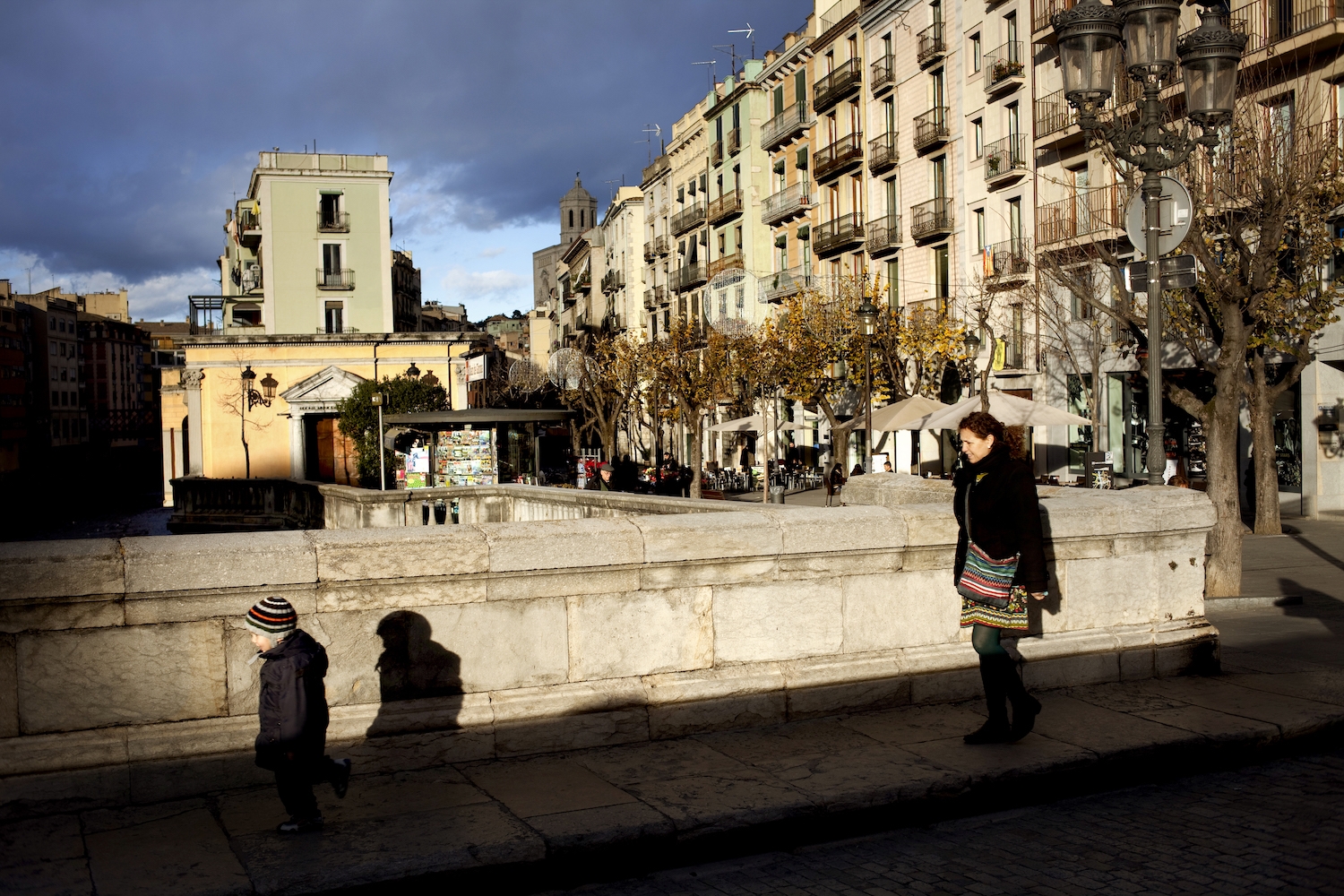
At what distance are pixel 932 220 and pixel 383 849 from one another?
3536 cm

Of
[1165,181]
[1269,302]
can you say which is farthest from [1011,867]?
[1269,302]

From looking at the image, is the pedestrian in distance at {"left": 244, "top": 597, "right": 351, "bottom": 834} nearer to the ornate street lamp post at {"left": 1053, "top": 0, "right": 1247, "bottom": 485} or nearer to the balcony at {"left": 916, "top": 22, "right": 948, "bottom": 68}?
the ornate street lamp post at {"left": 1053, "top": 0, "right": 1247, "bottom": 485}

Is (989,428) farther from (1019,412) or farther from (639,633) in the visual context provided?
(1019,412)

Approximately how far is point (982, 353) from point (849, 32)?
15127 mm

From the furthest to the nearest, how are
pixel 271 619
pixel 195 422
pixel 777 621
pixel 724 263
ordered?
pixel 724 263
pixel 195 422
pixel 777 621
pixel 271 619

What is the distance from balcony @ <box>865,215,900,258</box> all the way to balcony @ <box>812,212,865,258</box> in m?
0.70

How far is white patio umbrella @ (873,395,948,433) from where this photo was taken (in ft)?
80.4

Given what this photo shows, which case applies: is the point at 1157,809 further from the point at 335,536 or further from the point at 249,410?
the point at 249,410

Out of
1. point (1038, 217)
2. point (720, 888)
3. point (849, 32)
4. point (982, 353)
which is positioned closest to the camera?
point (720, 888)

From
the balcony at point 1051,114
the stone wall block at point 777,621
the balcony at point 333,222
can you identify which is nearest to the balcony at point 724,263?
the balcony at point 333,222

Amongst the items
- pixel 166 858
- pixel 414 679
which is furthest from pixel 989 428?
pixel 166 858

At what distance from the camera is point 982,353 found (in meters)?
36.0

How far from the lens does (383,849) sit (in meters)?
4.71

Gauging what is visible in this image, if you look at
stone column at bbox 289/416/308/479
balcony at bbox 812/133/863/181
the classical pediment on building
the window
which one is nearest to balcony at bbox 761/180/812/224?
balcony at bbox 812/133/863/181
